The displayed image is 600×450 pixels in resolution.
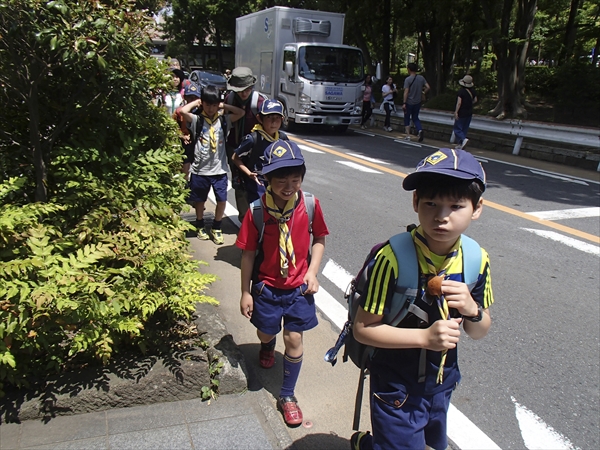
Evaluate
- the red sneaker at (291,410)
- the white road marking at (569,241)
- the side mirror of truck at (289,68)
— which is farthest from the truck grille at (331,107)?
the red sneaker at (291,410)

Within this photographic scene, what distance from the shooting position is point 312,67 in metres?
15.9

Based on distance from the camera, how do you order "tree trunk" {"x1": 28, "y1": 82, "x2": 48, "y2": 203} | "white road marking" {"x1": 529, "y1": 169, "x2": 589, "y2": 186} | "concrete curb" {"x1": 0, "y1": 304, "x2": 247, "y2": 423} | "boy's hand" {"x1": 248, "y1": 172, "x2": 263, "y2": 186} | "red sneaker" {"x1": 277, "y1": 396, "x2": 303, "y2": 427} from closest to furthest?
"concrete curb" {"x1": 0, "y1": 304, "x2": 247, "y2": 423}
"red sneaker" {"x1": 277, "y1": 396, "x2": 303, "y2": 427}
"tree trunk" {"x1": 28, "y1": 82, "x2": 48, "y2": 203}
"boy's hand" {"x1": 248, "y1": 172, "x2": 263, "y2": 186}
"white road marking" {"x1": 529, "y1": 169, "x2": 589, "y2": 186}

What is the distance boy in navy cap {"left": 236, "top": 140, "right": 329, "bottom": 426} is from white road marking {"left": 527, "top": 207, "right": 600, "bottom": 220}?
18.9 ft

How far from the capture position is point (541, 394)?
3.46 metres

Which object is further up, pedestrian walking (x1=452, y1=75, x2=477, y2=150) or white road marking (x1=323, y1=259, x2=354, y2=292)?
pedestrian walking (x1=452, y1=75, x2=477, y2=150)

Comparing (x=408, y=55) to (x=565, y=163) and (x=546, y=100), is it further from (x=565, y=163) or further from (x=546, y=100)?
(x=565, y=163)

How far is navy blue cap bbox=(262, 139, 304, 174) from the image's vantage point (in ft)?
9.20

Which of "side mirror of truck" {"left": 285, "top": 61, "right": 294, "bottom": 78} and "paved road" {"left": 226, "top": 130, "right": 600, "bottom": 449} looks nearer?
"paved road" {"left": 226, "top": 130, "right": 600, "bottom": 449}

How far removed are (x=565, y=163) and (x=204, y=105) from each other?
10072mm

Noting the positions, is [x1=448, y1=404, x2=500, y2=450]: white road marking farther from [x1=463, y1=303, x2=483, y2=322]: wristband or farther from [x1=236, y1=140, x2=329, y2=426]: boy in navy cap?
[x1=463, y1=303, x2=483, y2=322]: wristband

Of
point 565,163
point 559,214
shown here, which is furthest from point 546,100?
point 559,214

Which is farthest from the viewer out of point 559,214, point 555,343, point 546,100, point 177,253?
point 546,100

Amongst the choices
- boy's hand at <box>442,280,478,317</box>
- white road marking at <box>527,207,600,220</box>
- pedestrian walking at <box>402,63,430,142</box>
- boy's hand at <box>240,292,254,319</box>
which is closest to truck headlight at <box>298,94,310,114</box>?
pedestrian walking at <box>402,63,430,142</box>

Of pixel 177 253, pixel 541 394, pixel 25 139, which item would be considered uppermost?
pixel 25 139
